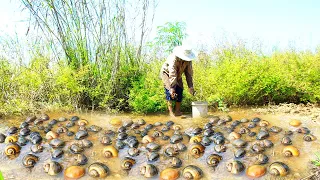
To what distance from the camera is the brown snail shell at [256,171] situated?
146 inches

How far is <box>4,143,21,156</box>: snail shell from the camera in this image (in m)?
4.52

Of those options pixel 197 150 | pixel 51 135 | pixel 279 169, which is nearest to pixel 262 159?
pixel 279 169

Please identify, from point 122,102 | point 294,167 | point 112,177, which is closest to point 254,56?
point 122,102

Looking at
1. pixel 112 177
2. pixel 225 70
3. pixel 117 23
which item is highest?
pixel 117 23

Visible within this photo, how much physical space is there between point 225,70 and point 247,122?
160 cm

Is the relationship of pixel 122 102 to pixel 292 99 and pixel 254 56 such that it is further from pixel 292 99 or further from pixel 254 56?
pixel 292 99

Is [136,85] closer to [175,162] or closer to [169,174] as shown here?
[175,162]

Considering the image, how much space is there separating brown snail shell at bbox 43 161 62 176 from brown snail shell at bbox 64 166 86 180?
0.34 feet

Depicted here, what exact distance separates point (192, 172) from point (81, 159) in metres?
1.33

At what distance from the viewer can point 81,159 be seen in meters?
4.18

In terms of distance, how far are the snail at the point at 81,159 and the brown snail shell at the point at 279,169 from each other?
6.79ft

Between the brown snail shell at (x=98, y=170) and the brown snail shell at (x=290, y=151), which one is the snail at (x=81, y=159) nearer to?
the brown snail shell at (x=98, y=170)

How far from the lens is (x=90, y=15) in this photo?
6.70 meters

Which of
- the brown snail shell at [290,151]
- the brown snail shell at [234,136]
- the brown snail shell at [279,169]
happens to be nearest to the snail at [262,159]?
the brown snail shell at [279,169]
